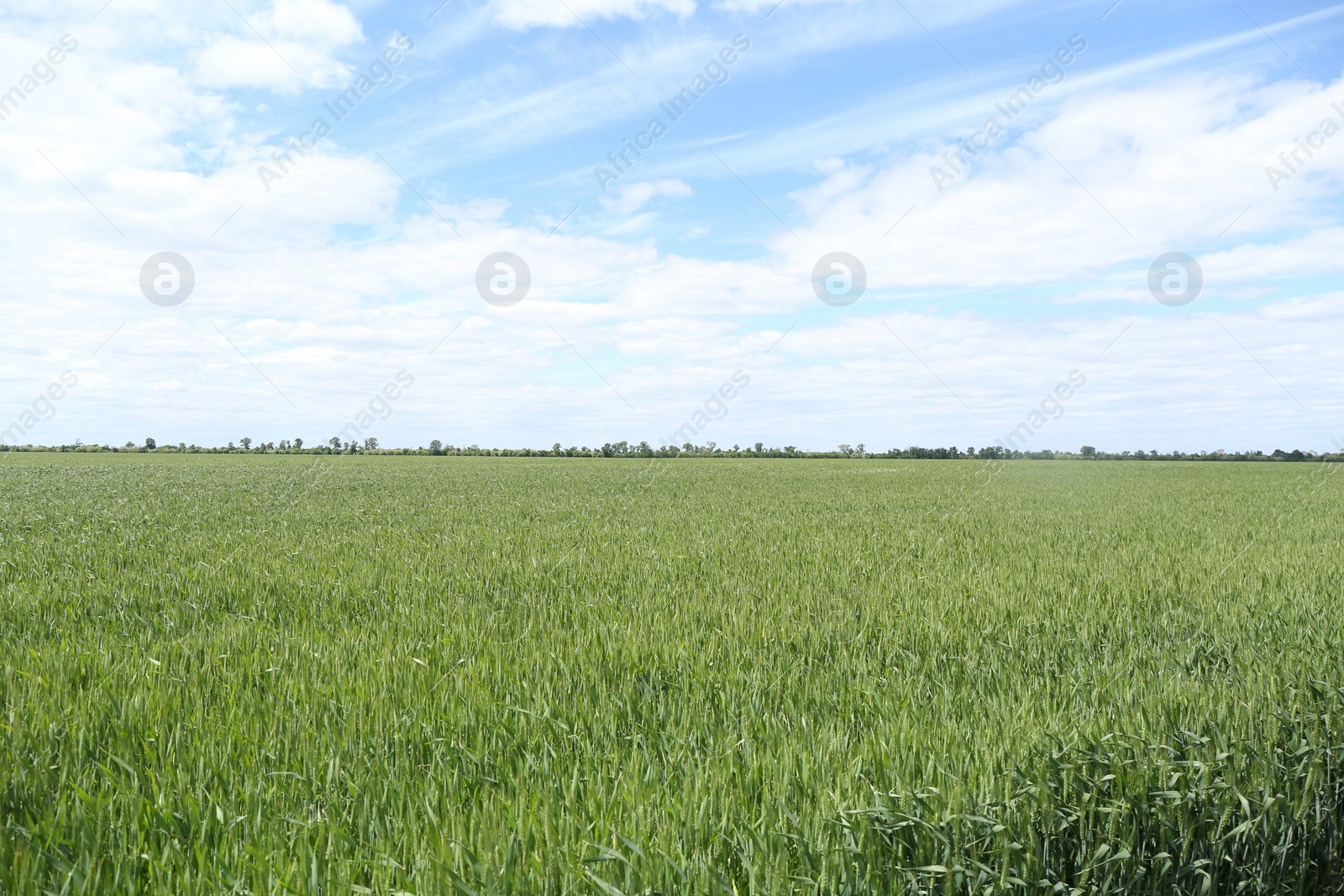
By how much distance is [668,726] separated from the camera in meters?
3.73

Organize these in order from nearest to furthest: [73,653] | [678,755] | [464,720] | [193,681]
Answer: [678,755] < [464,720] < [193,681] < [73,653]

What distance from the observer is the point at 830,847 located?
8.16 ft

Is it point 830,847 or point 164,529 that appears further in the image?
point 164,529

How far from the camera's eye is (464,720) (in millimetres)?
3760

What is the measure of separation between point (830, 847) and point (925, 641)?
352 cm

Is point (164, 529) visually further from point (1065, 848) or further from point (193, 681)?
point (1065, 848)

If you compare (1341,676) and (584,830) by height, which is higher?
(1341,676)

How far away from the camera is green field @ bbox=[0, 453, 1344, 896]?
2549 mm

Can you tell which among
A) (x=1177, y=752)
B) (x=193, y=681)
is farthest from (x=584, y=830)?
(x=193, y=681)

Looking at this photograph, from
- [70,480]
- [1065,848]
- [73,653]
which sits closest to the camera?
[1065,848]

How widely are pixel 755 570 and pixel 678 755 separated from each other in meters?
5.64

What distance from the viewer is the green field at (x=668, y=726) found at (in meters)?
2.55

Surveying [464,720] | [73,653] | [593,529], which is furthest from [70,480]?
[464,720]

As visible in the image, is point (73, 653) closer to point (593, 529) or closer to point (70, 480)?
point (593, 529)
